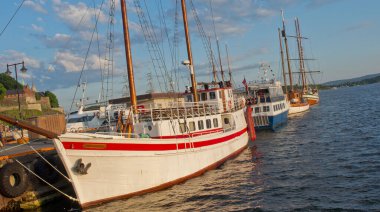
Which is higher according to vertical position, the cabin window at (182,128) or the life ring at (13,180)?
the cabin window at (182,128)

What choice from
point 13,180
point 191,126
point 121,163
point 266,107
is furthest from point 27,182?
point 266,107

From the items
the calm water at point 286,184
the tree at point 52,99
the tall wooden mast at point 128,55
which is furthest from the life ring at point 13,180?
the tree at point 52,99

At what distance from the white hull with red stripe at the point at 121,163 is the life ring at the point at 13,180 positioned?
10.6 ft

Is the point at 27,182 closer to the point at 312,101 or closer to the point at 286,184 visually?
the point at 286,184

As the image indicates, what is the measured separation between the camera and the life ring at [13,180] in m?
17.0

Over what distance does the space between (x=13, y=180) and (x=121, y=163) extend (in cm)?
536

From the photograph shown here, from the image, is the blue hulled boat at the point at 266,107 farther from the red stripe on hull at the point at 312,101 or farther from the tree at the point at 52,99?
the tree at the point at 52,99

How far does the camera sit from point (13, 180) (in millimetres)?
17609

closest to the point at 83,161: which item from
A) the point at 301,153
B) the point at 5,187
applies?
the point at 5,187

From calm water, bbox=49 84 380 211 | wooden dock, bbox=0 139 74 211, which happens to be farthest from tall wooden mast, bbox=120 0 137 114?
calm water, bbox=49 84 380 211

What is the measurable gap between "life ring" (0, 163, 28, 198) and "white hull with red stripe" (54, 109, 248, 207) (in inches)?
127

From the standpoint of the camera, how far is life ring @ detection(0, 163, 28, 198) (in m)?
17.0

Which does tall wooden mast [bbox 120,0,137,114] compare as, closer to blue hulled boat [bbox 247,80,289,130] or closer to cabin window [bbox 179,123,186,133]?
cabin window [bbox 179,123,186,133]

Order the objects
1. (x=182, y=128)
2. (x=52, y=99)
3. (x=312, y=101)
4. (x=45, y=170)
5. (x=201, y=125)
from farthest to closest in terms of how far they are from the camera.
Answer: (x=52, y=99) → (x=312, y=101) → (x=201, y=125) → (x=182, y=128) → (x=45, y=170)
